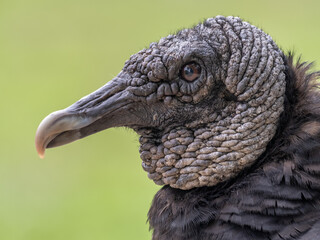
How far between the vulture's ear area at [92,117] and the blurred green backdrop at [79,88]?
2098mm

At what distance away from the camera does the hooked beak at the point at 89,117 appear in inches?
137

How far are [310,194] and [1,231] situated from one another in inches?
189

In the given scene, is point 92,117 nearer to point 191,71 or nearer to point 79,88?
point 191,71

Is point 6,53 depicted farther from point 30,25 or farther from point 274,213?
point 274,213

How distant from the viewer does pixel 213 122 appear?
354 centimetres

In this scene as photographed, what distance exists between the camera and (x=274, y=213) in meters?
3.20

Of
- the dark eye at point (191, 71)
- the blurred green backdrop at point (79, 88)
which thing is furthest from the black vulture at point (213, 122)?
the blurred green backdrop at point (79, 88)

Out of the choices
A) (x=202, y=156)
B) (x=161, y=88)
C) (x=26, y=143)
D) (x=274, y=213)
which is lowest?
(x=274, y=213)

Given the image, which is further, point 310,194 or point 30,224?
point 30,224

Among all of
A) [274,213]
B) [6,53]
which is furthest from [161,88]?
[6,53]

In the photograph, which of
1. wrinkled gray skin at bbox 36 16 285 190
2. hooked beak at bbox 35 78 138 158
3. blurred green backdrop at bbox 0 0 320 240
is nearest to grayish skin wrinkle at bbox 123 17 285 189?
wrinkled gray skin at bbox 36 16 285 190

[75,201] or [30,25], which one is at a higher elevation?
[30,25]

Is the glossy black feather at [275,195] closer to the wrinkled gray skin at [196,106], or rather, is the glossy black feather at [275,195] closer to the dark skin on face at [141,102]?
the wrinkled gray skin at [196,106]

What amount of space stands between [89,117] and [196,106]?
64 cm
